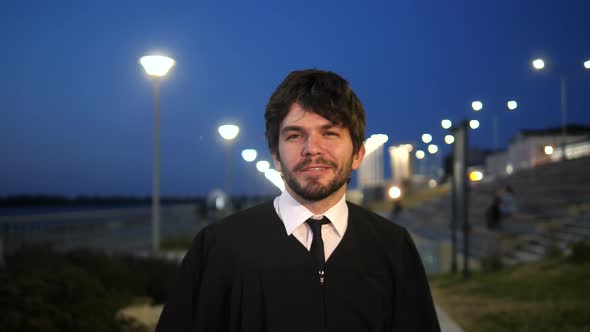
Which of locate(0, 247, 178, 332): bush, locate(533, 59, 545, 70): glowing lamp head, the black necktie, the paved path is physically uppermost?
locate(533, 59, 545, 70): glowing lamp head

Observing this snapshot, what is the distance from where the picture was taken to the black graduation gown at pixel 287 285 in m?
2.87

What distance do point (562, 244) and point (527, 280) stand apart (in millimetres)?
5414

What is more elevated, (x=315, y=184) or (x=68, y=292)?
(x=315, y=184)

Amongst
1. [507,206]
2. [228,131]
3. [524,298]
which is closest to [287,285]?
[524,298]

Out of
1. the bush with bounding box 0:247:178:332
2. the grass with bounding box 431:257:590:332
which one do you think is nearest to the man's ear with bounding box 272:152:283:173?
the bush with bounding box 0:247:178:332

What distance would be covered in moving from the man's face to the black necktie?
106 mm

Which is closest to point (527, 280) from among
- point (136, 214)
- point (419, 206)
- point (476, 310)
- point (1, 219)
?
point (476, 310)

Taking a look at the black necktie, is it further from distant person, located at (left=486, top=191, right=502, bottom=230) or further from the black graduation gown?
distant person, located at (left=486, top=191, right=502, bottom=230)

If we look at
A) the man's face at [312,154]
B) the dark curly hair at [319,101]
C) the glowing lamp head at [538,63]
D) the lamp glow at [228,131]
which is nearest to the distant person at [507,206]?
the lamp glow at [228,131]

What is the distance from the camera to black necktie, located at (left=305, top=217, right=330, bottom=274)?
292cm

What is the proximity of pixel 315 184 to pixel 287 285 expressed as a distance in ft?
1.45

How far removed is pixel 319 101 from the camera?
116 inches

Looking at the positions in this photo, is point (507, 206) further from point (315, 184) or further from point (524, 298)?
point (315, 184)

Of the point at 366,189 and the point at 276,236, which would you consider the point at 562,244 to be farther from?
the point at 366,189
